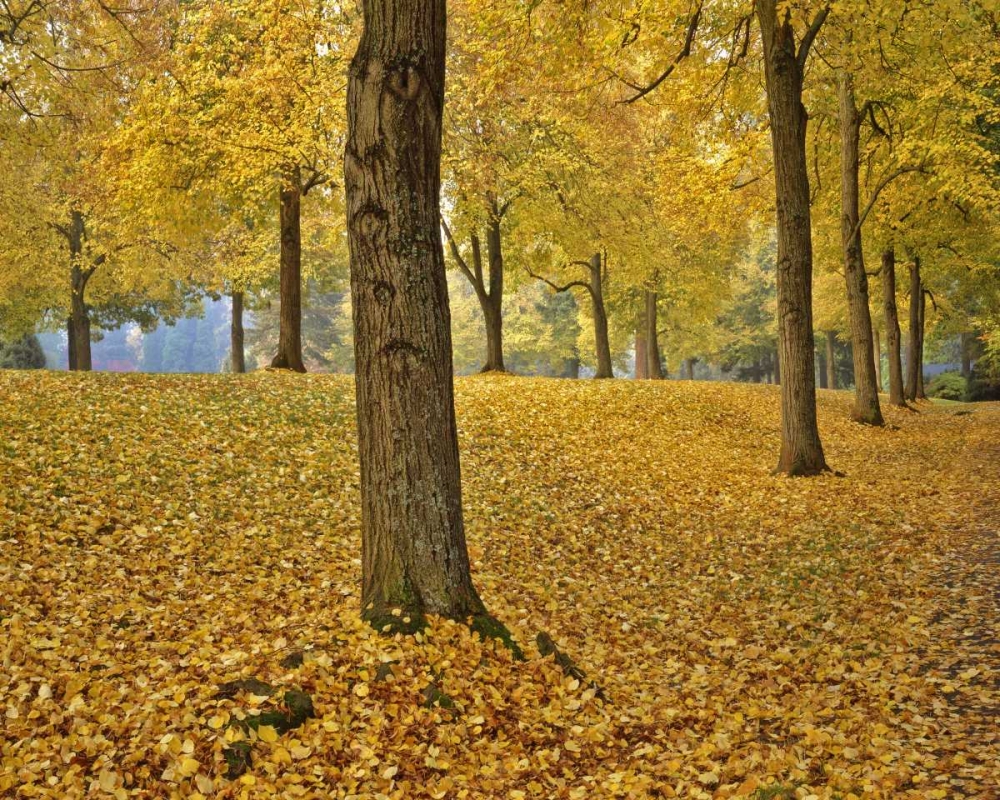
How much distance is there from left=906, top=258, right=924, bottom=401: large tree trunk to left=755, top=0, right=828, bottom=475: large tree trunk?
1472 centimetres

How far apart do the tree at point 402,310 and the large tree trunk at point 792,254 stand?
818 centimetres

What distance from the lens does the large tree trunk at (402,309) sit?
529 cm

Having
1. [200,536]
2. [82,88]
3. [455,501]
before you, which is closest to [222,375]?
[82,88]

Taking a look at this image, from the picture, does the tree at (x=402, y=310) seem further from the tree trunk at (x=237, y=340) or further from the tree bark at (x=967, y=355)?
the tree bark at (x=967, y=355)

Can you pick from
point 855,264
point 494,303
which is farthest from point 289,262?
point 855,264

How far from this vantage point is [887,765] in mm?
4309

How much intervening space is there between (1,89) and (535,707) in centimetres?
1145

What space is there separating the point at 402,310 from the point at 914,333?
85.3ft

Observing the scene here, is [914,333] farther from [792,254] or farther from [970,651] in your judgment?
[970,651]

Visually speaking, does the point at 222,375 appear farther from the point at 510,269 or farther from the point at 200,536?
the point at 510,269

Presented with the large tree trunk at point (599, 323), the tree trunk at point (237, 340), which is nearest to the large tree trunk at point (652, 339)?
the large tree trunk at point (599, 323)

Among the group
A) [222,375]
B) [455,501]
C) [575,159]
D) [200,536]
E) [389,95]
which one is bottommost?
[200,536]

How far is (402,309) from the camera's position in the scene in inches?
210

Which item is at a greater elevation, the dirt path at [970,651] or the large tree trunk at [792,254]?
the large tree trunk at [792,254]
